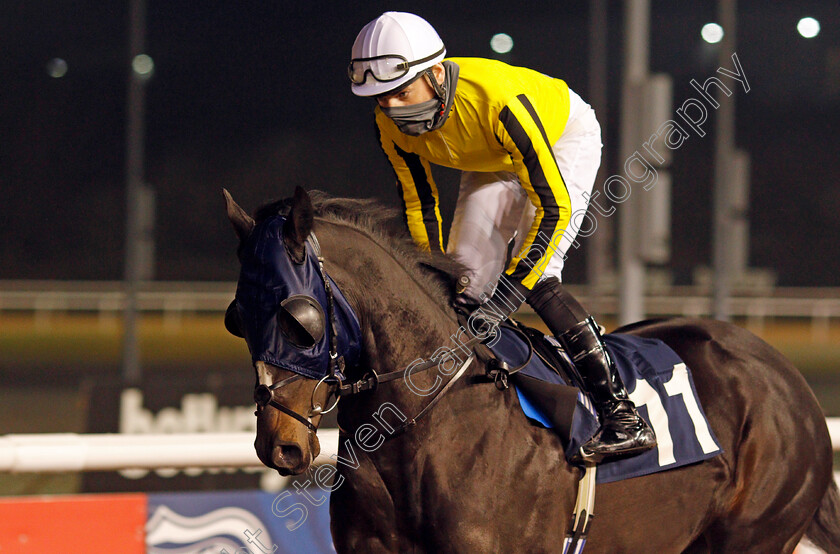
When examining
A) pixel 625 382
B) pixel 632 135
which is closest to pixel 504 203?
pixel 625 382

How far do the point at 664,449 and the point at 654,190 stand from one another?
2.29 metres

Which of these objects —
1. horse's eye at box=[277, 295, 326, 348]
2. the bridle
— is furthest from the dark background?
horse's eye at box=[277, 295, 326, 348]

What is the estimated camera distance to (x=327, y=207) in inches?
87.3

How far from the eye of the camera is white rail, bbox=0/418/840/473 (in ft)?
10.8

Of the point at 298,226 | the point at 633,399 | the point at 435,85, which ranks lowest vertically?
the point at 633,399

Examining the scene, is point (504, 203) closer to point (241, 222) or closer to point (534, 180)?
point (534, 180)

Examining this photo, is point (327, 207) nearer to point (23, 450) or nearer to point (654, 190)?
point (23, 450)

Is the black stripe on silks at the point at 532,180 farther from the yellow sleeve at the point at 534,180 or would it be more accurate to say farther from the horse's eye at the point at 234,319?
the horse's eye at the point at 234,319

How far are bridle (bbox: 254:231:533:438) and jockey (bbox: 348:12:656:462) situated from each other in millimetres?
130

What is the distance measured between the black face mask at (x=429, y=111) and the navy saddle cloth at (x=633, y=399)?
22.1 inches

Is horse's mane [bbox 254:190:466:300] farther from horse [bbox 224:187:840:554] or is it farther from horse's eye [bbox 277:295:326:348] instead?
horse's eye [bbox 277:295:326:348]

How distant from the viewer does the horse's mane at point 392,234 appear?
7.27ft

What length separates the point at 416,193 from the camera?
8.84ft

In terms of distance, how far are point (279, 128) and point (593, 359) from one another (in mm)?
24049
